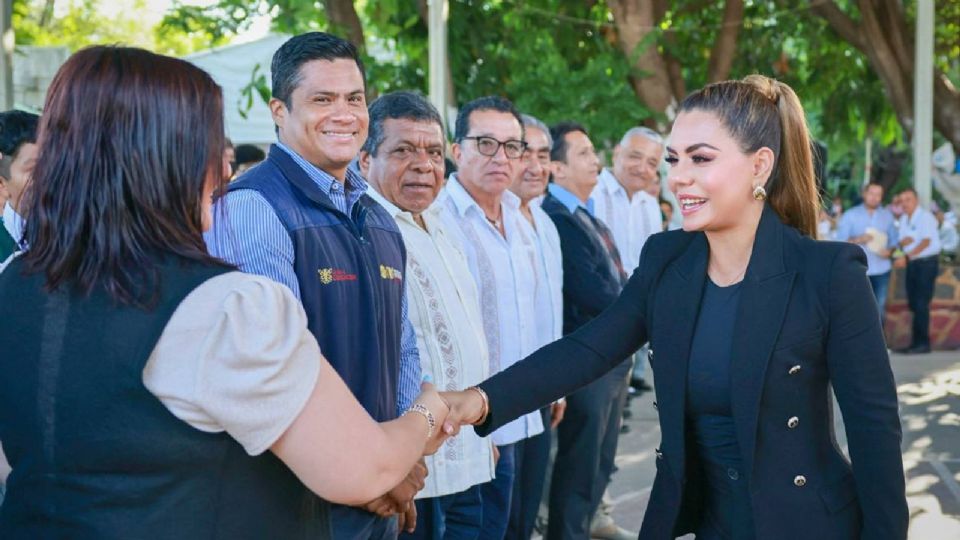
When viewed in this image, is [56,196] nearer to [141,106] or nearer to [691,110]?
[141,106]

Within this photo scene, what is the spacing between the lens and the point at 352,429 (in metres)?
2.19

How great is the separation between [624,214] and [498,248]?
3534 millimetres

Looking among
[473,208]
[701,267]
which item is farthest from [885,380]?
[473,208]

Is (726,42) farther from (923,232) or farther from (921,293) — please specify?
(921,293)

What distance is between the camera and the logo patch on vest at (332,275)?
121 inches

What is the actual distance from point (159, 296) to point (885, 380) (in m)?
1.86

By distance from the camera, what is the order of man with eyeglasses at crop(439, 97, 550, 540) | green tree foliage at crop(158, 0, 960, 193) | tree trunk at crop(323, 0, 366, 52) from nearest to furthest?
man with eyeglasses at crop(439, 97, 550, 540) → tree trunk at crop(323, 0, 366, 52) → green tree foliage at crop(158, 0, 960, 193)

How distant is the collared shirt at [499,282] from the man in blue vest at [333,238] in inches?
60.7

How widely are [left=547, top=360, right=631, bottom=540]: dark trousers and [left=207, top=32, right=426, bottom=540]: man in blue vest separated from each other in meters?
2.48

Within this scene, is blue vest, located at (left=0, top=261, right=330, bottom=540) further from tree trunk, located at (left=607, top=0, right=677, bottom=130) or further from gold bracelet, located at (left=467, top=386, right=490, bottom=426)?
tree trunk, located at (left=607, top=0, right=677, bottom=130)

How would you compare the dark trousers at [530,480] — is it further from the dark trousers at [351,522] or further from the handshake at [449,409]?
the dark trousers at [351,522]

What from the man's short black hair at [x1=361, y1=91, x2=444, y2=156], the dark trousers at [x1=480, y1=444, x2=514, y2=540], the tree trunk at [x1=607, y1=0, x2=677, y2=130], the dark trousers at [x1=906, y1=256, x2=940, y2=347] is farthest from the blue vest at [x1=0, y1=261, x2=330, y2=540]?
the dark trousers at [x1=906, y1=256, x2=940, y2=347]

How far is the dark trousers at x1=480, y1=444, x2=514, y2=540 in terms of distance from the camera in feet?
16.0

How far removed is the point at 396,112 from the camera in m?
4.60
